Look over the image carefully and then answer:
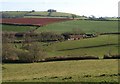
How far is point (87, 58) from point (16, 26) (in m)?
51.1

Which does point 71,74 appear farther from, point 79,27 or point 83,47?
point 79,27

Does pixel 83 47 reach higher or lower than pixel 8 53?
higher

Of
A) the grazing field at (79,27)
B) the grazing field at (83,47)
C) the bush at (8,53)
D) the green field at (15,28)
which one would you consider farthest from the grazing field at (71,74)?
the grazing field at (79,27)

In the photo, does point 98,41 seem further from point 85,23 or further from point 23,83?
point 23,83

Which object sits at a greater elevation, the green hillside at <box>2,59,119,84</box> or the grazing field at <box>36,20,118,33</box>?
the grazing field at <box>36,20,118,33</box>

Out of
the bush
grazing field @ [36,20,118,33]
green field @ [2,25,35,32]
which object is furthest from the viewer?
grazing field @ [36,20,118,33]

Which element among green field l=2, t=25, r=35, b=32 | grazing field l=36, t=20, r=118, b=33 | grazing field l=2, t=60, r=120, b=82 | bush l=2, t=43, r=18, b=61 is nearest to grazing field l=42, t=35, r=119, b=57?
bush l=2, t=43, r=18, b=61

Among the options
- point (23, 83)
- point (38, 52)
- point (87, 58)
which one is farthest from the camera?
point (38, 52)

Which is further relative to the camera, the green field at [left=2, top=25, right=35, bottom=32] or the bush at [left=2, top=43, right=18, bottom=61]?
the green field at [left=2, top=25, right=35, bottom=32]

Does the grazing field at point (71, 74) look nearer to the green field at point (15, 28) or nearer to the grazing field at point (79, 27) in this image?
the green field at point (15, 28)

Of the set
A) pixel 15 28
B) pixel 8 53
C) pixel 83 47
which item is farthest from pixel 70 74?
pixel 15 28

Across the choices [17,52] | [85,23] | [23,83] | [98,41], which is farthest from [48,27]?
[23,83]

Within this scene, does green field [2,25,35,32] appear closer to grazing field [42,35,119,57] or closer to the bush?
grazing field [42,35,119,57]

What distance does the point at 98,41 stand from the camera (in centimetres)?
7338
